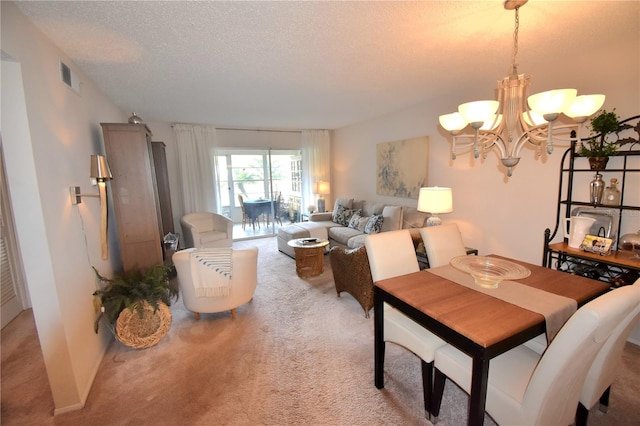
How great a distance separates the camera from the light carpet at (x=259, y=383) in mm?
1726

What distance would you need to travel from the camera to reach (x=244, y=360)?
225 cm

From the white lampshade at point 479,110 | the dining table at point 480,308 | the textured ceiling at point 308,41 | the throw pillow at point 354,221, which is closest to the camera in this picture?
the dining table at point 480,308

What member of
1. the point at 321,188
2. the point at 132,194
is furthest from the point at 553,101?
the point at 321,188

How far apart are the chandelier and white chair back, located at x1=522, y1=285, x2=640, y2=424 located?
0.74 m

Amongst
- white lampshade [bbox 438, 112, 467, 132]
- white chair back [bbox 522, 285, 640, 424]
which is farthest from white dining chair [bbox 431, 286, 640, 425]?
white lampshade [bbox 438, 112, 467, 132]

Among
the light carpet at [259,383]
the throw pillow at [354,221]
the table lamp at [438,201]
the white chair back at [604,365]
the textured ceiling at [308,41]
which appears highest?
the textured ceiling at [308,41]

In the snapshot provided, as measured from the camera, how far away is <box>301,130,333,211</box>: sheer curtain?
251 inches

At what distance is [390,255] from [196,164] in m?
4.65

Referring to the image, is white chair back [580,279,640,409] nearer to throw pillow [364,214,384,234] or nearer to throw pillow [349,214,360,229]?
throw pillow [364,214,384,234]

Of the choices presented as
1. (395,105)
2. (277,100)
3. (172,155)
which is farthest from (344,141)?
(172,155)

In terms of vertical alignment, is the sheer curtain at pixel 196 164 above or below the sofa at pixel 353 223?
above

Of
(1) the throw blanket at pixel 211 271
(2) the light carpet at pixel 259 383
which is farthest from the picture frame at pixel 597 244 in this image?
(1) the throw blanket at pixel 211 271

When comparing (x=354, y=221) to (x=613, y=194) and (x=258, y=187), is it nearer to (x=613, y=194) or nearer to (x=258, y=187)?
(x=258, y=187)

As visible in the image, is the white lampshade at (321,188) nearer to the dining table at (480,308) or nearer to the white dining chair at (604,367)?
the dining table at (480,308)
